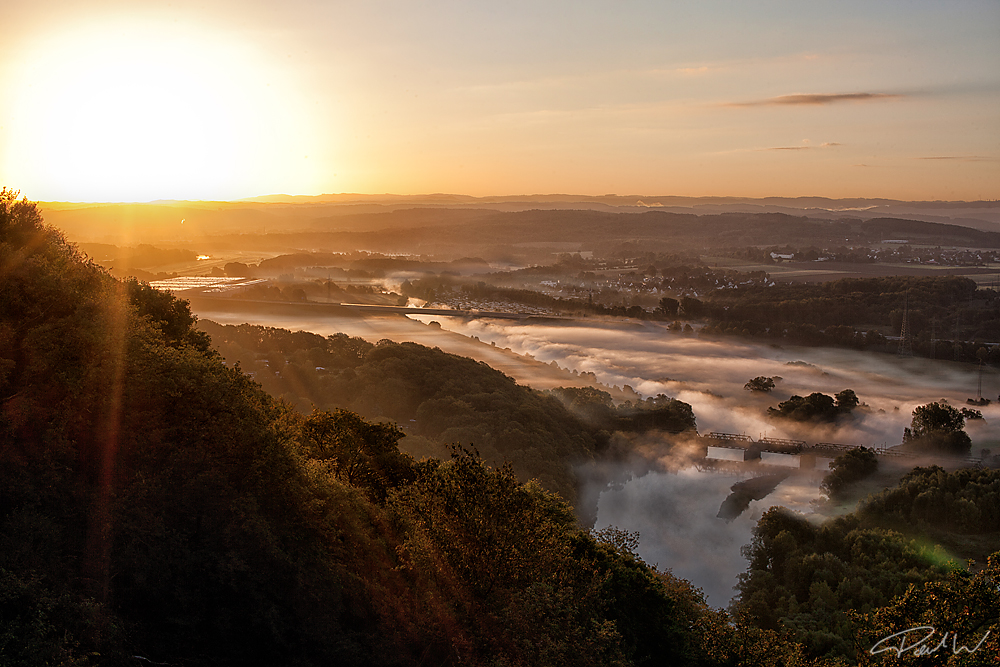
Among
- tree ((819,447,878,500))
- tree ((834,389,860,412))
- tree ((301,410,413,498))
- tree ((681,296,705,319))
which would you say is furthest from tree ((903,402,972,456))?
tree ((681,296,705,319))

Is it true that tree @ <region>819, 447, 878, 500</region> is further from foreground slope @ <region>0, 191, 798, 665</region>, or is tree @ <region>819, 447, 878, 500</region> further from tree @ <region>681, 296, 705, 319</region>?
tree @ <region>681, 296, 705, 319</region>

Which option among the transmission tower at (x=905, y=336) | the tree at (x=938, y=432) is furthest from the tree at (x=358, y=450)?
the transmission tower at (x=905, y=336)

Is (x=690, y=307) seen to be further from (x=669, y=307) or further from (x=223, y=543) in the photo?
(x=223, y=543)

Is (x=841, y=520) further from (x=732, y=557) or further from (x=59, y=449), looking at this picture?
(x=59, y=449)

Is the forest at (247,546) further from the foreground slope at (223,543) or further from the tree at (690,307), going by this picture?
the tree at (690,307)
